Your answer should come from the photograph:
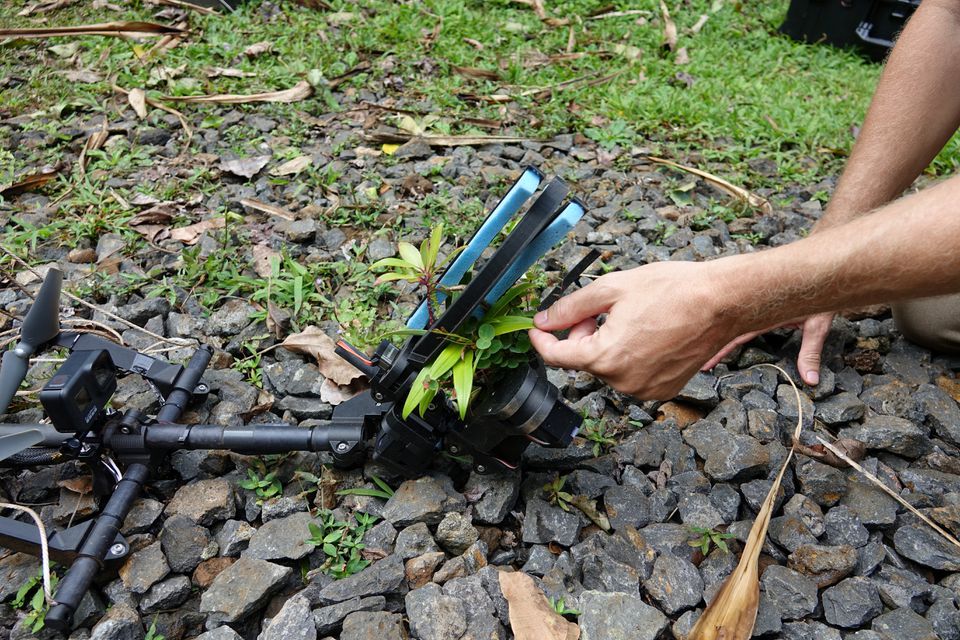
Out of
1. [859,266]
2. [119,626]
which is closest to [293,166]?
[119,626]

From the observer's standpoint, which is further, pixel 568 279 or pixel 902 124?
pixel 902 124

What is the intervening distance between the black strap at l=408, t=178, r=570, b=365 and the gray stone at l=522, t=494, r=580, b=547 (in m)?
0.64

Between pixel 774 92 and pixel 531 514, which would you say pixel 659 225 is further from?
pixel 774 92

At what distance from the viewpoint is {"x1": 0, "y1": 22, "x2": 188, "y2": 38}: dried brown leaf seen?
4.55 meters

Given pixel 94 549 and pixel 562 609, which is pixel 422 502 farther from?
pixel 94 549

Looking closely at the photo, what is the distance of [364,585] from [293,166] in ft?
7.76

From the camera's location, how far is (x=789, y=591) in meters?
1.78

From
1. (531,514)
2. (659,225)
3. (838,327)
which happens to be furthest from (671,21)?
(531,514)

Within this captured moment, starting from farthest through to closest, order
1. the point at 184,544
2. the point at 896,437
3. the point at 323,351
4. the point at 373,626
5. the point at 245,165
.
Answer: the point at 245,165 → the point at 323,351 → the point at 896,437 → the point at 184,544 → the point at 373,626

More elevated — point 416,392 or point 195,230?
point 416,392

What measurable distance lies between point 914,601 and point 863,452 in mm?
537

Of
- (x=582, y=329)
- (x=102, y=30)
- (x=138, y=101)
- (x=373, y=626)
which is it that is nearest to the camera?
(x=373, y=626)

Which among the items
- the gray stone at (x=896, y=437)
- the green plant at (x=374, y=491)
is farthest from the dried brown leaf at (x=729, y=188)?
the green plant at (x=374, y=491)

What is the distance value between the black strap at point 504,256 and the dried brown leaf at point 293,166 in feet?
6.98
